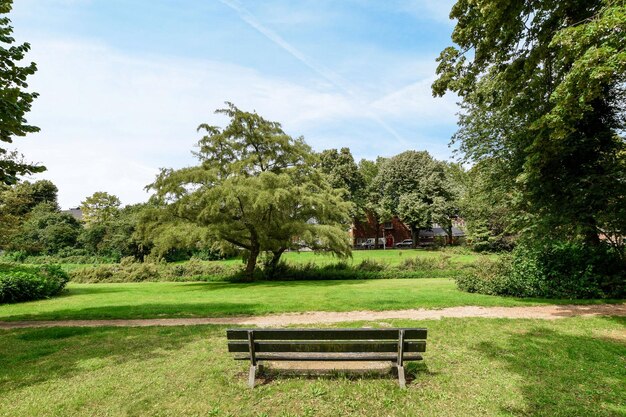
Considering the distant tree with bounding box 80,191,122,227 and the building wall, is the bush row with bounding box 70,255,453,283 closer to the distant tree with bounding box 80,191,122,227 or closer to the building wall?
the building wall

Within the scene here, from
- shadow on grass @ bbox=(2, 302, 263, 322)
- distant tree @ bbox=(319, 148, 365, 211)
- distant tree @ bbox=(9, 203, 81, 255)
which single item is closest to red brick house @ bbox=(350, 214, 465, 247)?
distant tree @ bbox=(319, 148, 365, 211)

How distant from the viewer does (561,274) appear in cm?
1371

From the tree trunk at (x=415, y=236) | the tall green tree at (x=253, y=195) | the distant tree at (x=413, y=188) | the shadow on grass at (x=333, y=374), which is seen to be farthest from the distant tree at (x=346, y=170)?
the shadow on grass at (x=333, y=374)

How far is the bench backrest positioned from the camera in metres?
5.12

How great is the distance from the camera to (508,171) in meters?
15.2

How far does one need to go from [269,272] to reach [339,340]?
69.9 feet

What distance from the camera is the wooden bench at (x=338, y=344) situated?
5129mm

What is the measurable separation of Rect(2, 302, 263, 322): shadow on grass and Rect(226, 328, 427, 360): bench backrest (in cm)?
656

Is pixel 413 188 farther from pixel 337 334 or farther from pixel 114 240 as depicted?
pixel 337 334

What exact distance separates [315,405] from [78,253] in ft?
172

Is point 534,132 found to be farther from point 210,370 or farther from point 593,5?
point 210,370

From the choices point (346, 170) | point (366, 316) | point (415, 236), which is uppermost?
point (346, 170)

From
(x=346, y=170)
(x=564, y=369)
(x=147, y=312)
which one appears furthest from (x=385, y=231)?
(x=564, y=369)

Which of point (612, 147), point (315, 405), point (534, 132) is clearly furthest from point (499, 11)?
point (315, 405)
